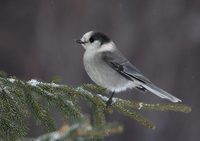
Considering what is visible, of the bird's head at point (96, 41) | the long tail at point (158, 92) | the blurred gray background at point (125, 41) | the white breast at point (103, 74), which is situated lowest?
the blurred gray background at point (125, 41)

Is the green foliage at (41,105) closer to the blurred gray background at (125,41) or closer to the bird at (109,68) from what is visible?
the bird at (109,68)

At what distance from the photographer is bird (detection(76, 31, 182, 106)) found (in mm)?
3615

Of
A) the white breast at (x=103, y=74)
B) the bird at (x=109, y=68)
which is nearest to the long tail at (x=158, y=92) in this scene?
the bird at (x=109, y=68)

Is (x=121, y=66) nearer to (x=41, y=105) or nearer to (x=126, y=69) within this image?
(x=126, y=69)

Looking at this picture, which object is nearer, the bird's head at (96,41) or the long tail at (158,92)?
the long tail at (158,92)

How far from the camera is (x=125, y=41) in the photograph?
966cm

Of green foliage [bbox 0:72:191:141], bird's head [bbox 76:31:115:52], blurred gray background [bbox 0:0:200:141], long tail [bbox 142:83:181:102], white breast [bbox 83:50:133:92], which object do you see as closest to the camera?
green foliage [bbox 0:72:191:141]

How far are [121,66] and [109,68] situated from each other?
0.06 m

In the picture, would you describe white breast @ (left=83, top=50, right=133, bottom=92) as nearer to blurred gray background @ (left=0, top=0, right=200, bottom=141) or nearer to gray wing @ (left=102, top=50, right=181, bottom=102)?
gray wing @ (left=102, top=50, right=181, bottom=102)

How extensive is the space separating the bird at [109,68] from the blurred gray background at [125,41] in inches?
209

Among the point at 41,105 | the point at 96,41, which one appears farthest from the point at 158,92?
the point at 41,105

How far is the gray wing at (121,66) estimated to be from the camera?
3.68m

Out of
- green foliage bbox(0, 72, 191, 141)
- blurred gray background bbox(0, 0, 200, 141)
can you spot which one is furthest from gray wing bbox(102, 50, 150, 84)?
blurred gray background bbox(0, 0, 200, 141)

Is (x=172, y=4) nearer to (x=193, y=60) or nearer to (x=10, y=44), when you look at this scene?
(x=193, y=60)
